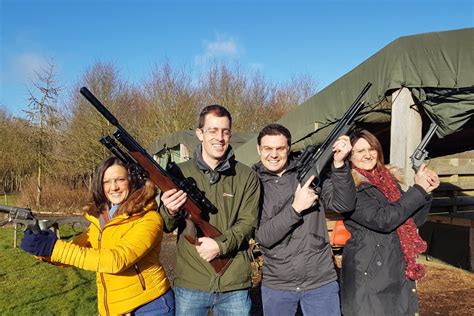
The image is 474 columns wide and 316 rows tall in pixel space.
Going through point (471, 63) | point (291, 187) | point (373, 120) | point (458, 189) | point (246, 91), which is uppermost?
point (246, 91)

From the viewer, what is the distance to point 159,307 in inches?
110

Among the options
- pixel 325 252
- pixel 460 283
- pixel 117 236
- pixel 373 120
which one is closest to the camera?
pixel 117 236

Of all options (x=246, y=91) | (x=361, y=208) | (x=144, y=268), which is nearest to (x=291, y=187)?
(x=361, y=208)

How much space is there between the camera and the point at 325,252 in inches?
119

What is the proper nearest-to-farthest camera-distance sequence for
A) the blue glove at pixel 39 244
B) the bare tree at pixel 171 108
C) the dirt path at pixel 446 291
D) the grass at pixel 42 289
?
the blue glove at pixel 39 244 < the dirt path at pixel 446 291 < the grass at pixel 42 289 < the bare tree at pixel 171 108

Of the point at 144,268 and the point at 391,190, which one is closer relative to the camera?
the point at 144,268

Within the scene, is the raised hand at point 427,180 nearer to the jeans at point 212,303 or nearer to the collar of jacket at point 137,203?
the jeans at point 212,303

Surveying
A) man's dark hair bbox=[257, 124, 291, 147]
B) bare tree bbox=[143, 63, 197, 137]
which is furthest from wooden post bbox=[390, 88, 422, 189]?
bare tree bbox=[143, 63, 197, 137]

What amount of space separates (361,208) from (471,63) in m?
2.06

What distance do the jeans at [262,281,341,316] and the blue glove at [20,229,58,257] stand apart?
158 centimetres

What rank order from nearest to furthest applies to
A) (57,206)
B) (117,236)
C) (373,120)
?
(117,236) < (373,120) < (57,206)

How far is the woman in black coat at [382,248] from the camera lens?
282 centimetres

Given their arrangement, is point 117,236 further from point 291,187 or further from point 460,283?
point 460,283

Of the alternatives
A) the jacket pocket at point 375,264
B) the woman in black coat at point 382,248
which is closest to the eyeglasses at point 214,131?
the woman in black coat at point 382,248
